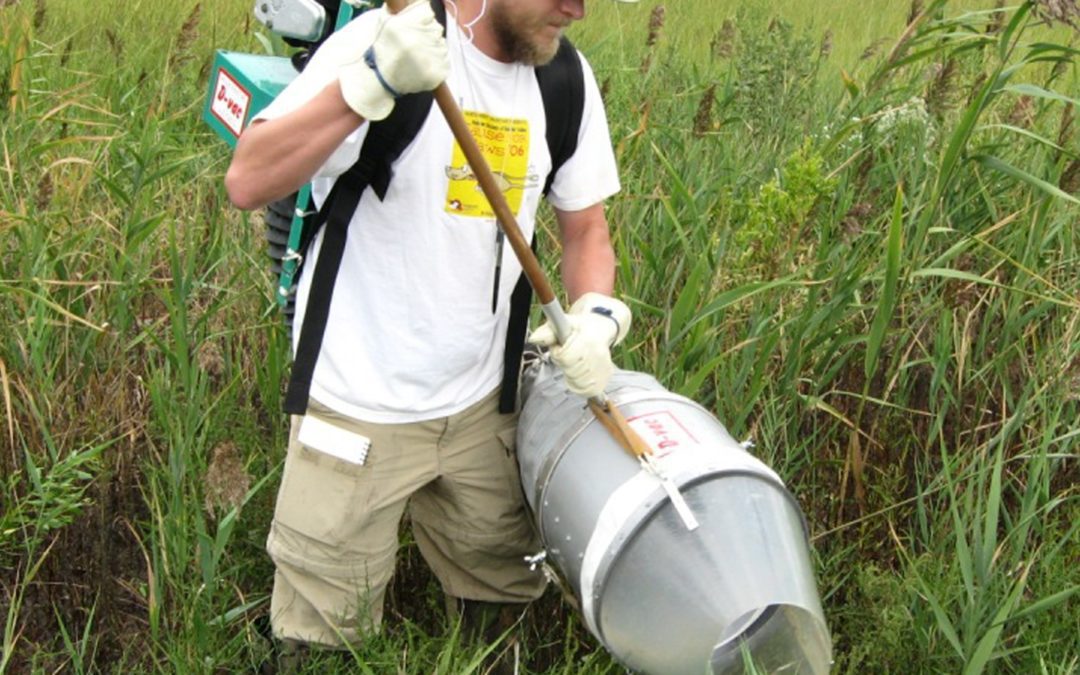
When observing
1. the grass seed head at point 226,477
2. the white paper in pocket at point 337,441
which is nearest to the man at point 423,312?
the white paper in pocket at point 337,441

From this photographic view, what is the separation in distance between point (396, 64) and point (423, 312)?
52 cm

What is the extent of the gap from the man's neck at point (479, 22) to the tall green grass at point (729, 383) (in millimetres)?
576

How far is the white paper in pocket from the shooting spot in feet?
7.35

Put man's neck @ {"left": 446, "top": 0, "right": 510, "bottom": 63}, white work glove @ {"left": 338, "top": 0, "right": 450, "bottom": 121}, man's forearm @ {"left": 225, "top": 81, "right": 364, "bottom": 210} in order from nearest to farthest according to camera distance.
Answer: white work glove @ {"left": 338, "top": 0, "right": 450, "bottom": 121}, man's forearm @ {"left": 225, "top": 81, "right": 364, "bottom": 210}, man's neck @ {"left": 446, "top": 0, "right": 510, "bottom": 63}

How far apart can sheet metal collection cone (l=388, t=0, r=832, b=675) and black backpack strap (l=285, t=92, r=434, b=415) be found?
22 centimetres

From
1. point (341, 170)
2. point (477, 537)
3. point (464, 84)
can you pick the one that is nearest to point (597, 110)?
point (464, 84)

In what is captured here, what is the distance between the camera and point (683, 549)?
74.4 inches

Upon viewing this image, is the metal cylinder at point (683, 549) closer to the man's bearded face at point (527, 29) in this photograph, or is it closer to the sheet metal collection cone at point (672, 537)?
the sheet metal collection cone at point (672, 537)

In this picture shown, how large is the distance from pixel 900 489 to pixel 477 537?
34.6 inches

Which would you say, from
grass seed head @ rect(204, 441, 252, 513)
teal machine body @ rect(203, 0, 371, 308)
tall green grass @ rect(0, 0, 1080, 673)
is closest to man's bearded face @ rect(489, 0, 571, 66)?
teal machine body @ rect(203, 0, 371, 308)

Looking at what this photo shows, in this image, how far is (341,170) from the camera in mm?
2031

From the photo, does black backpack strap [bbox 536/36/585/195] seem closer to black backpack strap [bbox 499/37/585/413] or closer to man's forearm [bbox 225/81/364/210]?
black backpack strap [bbox 499/37/585/413]

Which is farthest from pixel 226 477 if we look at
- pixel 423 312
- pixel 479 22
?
pixel 479 22

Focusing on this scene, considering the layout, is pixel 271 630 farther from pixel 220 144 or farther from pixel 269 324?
pixel 220 144
